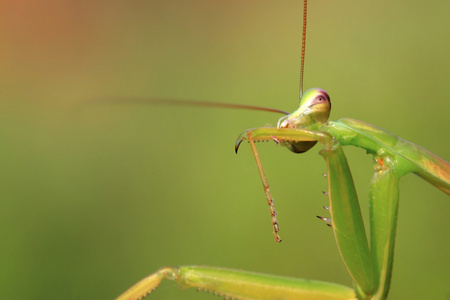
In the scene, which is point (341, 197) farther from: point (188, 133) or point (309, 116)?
point (188, 133)

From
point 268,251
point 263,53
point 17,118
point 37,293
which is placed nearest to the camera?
point 37,293

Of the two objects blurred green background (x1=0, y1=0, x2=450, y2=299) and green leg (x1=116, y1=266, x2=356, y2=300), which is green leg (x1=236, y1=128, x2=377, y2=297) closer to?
green leg (x1=116, y1=266, x2=356, y2=300)

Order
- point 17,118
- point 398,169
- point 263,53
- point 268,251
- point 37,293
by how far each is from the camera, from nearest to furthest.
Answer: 1. point 398,169
2. point 37,293
3. point 268,251
4. point 17,118
5. point 263,53

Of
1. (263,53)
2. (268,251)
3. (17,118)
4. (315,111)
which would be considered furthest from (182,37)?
(315,111)

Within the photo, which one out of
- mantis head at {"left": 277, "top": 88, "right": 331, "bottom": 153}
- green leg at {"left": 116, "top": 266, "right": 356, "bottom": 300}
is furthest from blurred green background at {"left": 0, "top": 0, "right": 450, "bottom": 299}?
mantis head at {"left": 277, "top": 88, "right": 331, "bottom": 153}

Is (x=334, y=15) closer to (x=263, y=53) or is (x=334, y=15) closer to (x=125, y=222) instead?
(x=263, y=53)

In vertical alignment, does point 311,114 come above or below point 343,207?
above

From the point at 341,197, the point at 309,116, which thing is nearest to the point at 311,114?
the point at 309,116
